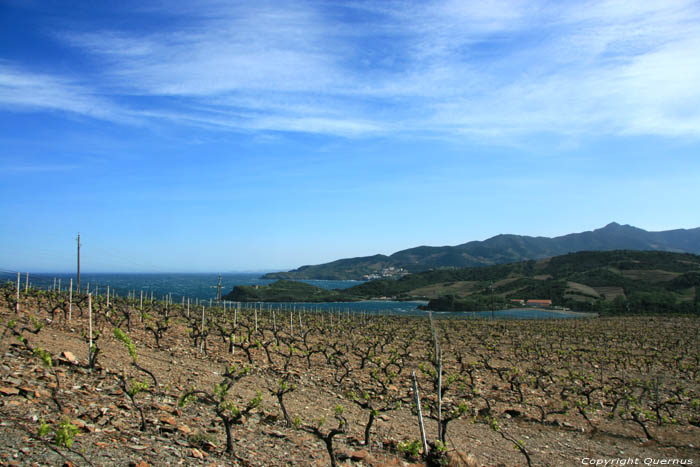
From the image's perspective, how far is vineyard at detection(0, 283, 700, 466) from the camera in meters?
7.74

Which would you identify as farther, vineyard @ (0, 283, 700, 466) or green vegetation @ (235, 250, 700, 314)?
green vegetation @ (235, 250, 700, 314)

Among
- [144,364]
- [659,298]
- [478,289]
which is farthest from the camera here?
[478,289]

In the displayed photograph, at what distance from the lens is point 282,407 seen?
33.7ft

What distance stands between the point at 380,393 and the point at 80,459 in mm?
9836

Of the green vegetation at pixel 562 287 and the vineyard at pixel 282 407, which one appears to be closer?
the vineyard at pixel 282 407

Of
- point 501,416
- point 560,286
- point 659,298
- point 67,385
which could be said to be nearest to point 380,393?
point 501,416

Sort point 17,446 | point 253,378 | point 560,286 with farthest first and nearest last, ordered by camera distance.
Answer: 1. point 560,286
2. point 253,378
3. point 17,446

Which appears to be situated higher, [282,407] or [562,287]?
[282,407]

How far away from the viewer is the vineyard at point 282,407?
7.74 meters

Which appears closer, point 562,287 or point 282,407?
point 282,407

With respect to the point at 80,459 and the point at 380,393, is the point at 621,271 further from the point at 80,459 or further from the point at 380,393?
the point at 80,459

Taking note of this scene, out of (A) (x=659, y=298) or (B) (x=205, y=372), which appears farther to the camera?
(A) (x=659, y=298)

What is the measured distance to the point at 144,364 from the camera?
13094 millimetres

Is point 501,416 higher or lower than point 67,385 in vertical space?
lower
